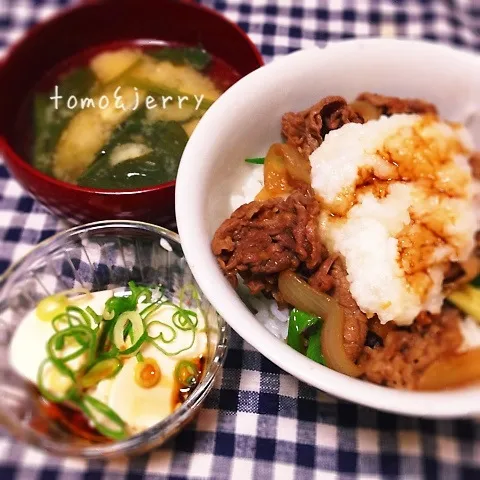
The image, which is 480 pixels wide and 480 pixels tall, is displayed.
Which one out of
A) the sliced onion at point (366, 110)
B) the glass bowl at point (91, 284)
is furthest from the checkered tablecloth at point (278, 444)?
the sliced onion at point (366, 110)

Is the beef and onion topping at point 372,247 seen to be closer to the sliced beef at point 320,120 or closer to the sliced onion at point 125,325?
the sliced beef at point 320,120

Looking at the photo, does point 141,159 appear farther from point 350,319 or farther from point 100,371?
point 350,319

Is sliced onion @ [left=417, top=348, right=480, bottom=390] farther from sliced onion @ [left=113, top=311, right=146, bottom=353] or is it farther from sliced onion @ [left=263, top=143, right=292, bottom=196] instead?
sliced onion @ [left=113, top=311, right=146, bottom=353]

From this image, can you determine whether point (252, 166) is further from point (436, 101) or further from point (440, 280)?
point (440, 280)

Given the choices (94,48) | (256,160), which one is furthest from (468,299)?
(94,48)

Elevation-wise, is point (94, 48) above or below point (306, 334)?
above

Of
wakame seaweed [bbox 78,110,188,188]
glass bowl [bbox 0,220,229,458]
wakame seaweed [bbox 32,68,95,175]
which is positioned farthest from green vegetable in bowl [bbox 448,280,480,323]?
wakame seaweed [bbox 32,68,95,175]
